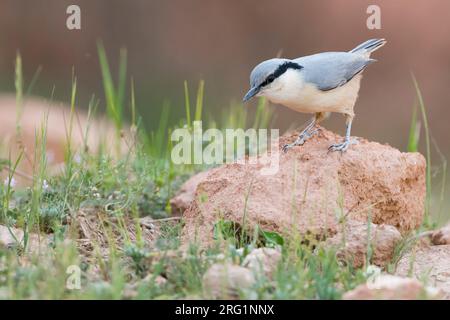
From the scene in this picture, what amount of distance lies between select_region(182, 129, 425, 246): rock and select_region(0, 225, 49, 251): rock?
766mm

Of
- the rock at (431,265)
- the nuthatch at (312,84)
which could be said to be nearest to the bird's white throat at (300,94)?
the nuthatch at (312,84)

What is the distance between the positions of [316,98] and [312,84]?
3.5 inches

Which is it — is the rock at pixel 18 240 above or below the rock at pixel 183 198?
below

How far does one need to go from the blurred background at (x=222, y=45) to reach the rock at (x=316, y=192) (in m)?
7.41

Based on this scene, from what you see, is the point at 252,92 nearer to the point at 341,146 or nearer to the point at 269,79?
the point at 269,79

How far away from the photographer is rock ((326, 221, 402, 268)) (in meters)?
3.84

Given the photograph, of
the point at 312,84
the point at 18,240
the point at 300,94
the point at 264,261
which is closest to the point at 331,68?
the point at 312,84

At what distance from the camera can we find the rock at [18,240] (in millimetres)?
3932

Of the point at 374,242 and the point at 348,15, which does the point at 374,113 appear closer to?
the point at 348,15

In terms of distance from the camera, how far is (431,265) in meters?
4.25

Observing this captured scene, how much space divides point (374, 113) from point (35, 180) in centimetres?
917

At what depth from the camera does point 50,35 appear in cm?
1459

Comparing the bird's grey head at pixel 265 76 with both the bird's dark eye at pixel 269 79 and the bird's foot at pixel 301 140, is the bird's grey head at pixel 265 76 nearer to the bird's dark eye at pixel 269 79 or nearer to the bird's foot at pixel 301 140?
the bird's dark eye at pixel 269 79
